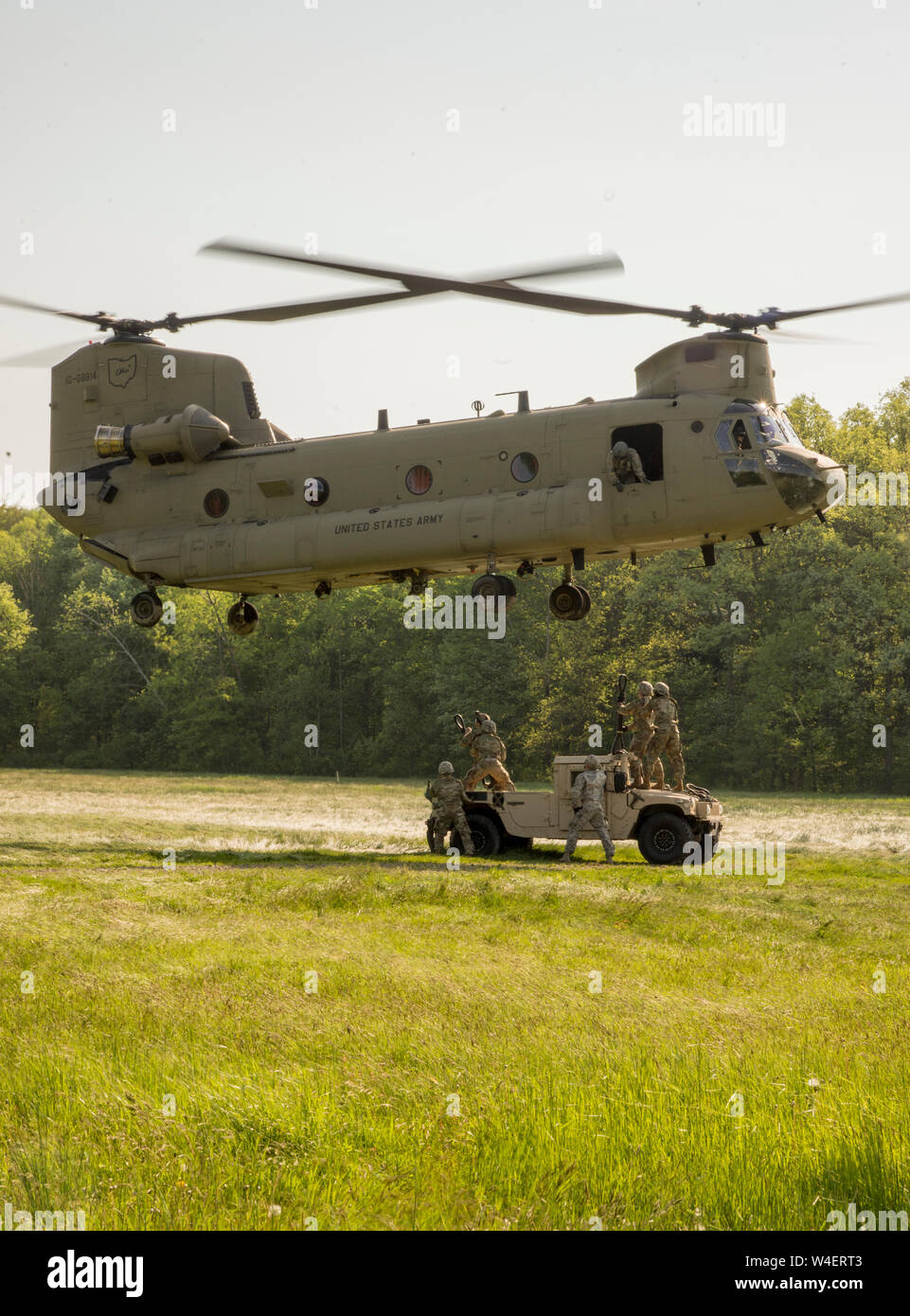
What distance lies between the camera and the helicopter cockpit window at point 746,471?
2019cm

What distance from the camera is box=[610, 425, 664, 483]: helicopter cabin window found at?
20.6m

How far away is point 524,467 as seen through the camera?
21.6m

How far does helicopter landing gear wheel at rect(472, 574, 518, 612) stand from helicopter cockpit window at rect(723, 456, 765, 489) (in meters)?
4.04

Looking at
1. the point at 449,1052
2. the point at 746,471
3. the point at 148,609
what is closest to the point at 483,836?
the point at 746,471

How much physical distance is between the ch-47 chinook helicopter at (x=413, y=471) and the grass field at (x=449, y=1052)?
655 cm

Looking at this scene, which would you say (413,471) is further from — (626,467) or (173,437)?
(173,437)

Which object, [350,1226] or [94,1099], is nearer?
[350,1226]

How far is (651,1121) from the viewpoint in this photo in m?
6.41

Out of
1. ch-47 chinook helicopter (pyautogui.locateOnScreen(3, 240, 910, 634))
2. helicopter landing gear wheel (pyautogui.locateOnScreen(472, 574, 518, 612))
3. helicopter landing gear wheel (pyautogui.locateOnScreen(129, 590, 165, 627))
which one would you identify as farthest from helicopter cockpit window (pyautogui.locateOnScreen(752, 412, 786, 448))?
helicopter landing gear wheel (pyautogui.locateOnScreen(129, 590, 165, 627))

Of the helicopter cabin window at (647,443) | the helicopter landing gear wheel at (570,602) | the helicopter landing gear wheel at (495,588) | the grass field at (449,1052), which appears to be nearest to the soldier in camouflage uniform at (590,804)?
the helicopter landing gear wheel at (570,602)

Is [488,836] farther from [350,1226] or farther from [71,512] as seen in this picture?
[350,1226]

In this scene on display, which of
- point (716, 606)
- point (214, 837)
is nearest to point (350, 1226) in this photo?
point (214, 837)

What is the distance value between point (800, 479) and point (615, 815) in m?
6.05
